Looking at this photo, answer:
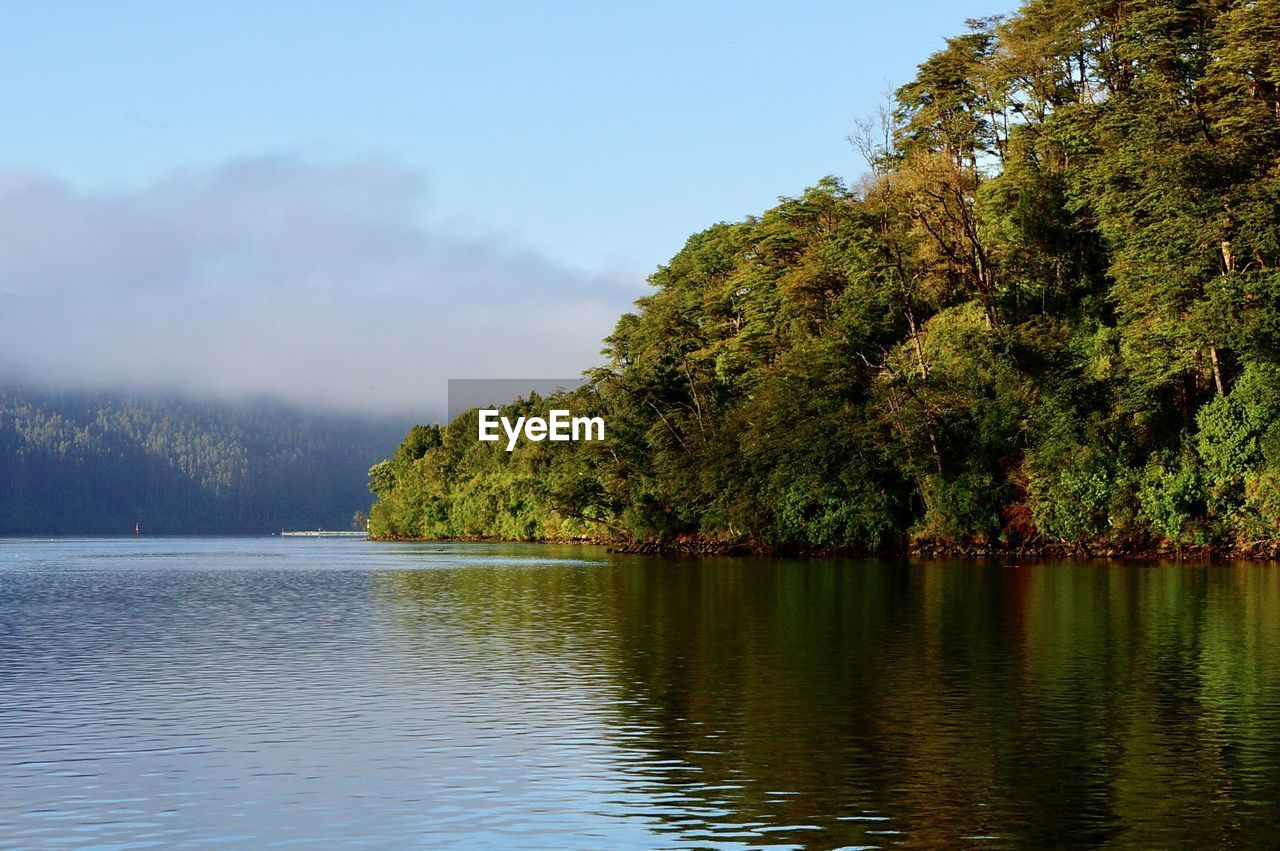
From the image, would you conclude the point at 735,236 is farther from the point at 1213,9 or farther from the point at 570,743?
the point at 570,743

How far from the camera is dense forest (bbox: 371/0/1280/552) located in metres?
68.4

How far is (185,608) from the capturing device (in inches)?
1789

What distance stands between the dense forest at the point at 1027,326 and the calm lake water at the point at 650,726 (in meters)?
30.6

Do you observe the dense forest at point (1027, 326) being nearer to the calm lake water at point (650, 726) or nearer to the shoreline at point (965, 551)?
the shoreline at point (965, 551)

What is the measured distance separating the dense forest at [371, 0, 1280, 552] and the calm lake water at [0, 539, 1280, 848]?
30610 millimetres

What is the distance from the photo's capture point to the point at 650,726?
791 inches

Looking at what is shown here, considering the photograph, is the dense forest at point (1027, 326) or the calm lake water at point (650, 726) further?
the dense forest at point (1027, 326)

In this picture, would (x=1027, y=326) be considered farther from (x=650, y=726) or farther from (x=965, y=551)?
(x=650, y=726)

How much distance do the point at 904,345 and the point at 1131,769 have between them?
70.9 meters

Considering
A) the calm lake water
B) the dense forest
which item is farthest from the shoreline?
the calm lake water

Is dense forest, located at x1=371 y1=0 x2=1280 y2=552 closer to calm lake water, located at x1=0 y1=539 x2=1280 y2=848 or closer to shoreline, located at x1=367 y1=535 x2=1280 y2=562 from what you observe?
shoreline, located at x1=367 y1=535 x2=1280 y2=562

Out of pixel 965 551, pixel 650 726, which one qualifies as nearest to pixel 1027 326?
pixel 965 551

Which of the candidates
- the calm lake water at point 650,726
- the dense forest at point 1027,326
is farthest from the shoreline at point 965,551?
the calm lake water at point 650,726

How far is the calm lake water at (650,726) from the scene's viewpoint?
46.4ft
